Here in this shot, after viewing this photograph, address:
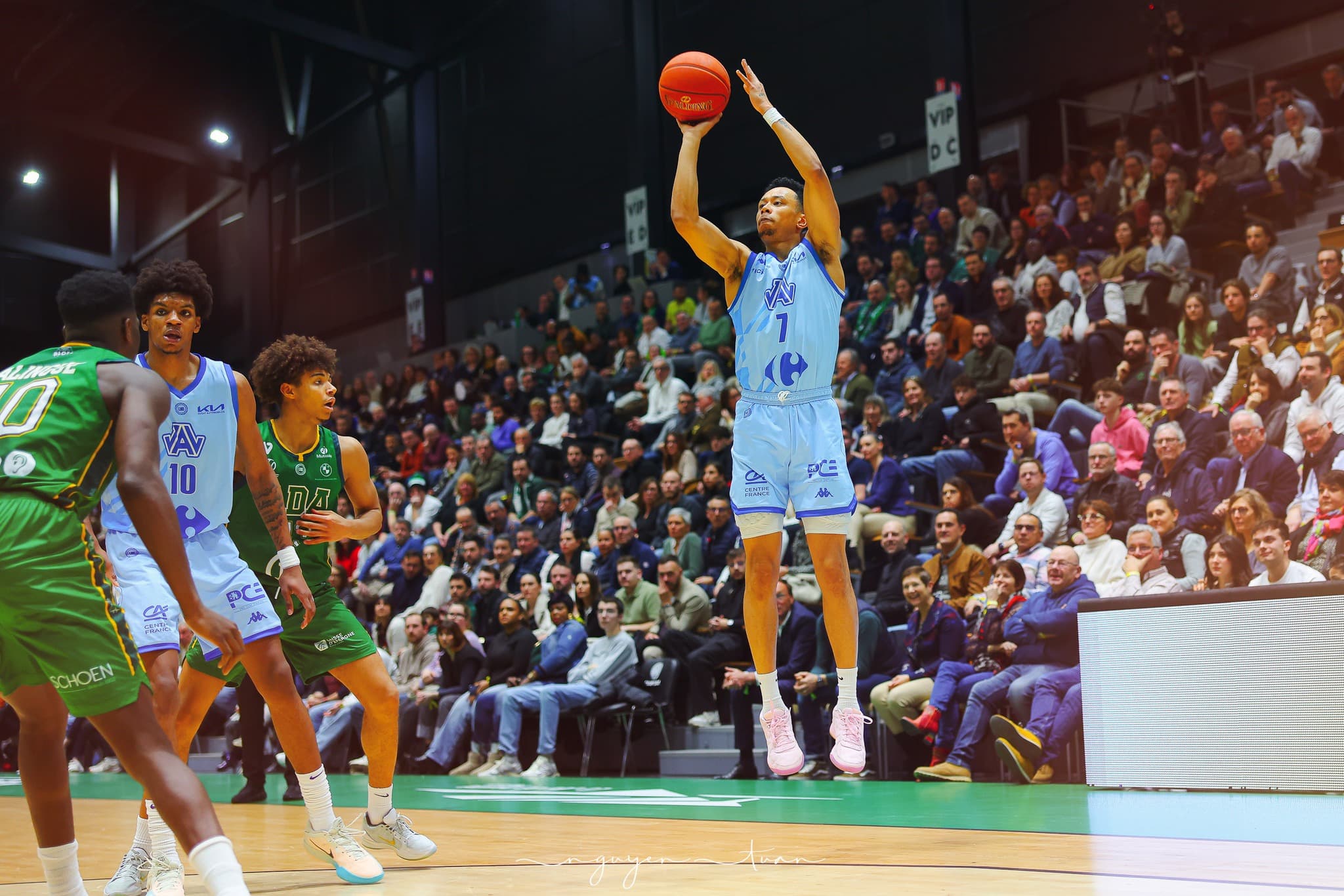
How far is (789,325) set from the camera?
16.3ft

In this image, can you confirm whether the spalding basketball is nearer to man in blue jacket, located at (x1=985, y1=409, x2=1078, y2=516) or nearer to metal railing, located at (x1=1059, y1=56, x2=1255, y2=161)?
man in blue jacket, located at (x1=985, y1=409, x2=1078, y2=516)

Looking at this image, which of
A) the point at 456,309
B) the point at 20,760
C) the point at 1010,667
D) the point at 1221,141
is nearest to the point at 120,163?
the point at 456,309

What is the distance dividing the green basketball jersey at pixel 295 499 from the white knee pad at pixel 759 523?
158cm

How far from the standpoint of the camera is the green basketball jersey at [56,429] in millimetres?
3084

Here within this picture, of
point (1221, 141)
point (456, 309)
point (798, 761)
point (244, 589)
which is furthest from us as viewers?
point (456, 309)

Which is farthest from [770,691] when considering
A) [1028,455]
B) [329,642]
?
[1028,455]

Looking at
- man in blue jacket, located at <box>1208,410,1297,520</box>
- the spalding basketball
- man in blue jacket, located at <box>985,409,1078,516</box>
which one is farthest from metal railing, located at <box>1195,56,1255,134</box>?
the spalding basketball

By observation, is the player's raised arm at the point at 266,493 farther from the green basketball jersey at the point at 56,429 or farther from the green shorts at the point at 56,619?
the green shorts at the point at 56,619

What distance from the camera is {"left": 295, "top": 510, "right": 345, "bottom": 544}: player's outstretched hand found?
15.8 feet

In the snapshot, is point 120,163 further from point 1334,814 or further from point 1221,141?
point 1334,814

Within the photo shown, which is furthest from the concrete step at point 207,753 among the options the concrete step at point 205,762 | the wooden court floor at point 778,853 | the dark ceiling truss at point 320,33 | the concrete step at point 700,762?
the dark ceiling truss at point 320,33

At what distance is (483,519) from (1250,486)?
332 inches

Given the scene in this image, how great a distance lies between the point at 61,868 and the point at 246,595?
126 centimetres

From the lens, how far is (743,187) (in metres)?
18.4
